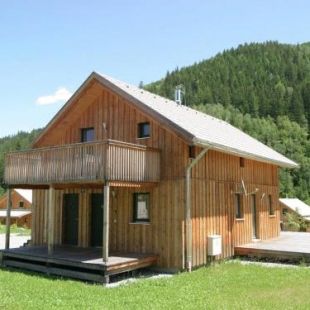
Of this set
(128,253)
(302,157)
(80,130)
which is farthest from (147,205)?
(302,157)

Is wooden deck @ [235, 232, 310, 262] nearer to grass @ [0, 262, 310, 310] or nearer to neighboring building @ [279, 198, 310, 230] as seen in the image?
grass @ [0, 262, 310, 310]

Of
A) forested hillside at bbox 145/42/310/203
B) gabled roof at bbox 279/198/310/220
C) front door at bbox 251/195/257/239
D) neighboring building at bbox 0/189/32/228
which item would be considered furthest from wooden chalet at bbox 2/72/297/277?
forested hillside at bbox 145/42/310/203

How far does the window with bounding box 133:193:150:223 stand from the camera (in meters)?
14.6

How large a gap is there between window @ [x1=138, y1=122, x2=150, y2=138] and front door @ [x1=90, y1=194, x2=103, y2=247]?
276 cm

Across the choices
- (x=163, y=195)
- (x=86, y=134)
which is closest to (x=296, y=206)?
(x=86, y=134)

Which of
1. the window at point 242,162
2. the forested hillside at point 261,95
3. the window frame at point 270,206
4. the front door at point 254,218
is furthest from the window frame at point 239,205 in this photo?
the forested hillside at point 261,95

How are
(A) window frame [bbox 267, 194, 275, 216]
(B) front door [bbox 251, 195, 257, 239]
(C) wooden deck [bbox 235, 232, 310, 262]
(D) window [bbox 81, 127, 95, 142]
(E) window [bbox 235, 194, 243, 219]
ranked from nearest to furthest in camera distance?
1. (C) wooden deck [bbox 235, 232, 310, 262]
2. (D) window [bbox 81, 127, 95, 142]
3. (E) window [bbox 235, 194, 243, 219]
4. (B) front door [bbox 251, 195, 257, 239]
5. (A) window frame [bbox 267, 194, 275, 216]

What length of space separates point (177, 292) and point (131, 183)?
3.96 metres

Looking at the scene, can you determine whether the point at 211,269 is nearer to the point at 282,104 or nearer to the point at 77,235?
the point at 77,235

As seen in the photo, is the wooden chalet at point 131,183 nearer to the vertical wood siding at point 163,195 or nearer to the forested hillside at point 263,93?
the vertical wood siding at point 163,195

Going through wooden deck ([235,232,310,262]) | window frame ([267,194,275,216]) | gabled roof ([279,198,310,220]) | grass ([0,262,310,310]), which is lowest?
grass ([0,262,310,310])

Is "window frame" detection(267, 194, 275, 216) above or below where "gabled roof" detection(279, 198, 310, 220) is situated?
above

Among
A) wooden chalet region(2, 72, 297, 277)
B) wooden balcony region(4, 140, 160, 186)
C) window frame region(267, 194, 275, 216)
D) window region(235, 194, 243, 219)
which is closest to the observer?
Answer: wooden balcony region(4, 140, 160, 186)

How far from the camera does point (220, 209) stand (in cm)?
1590
